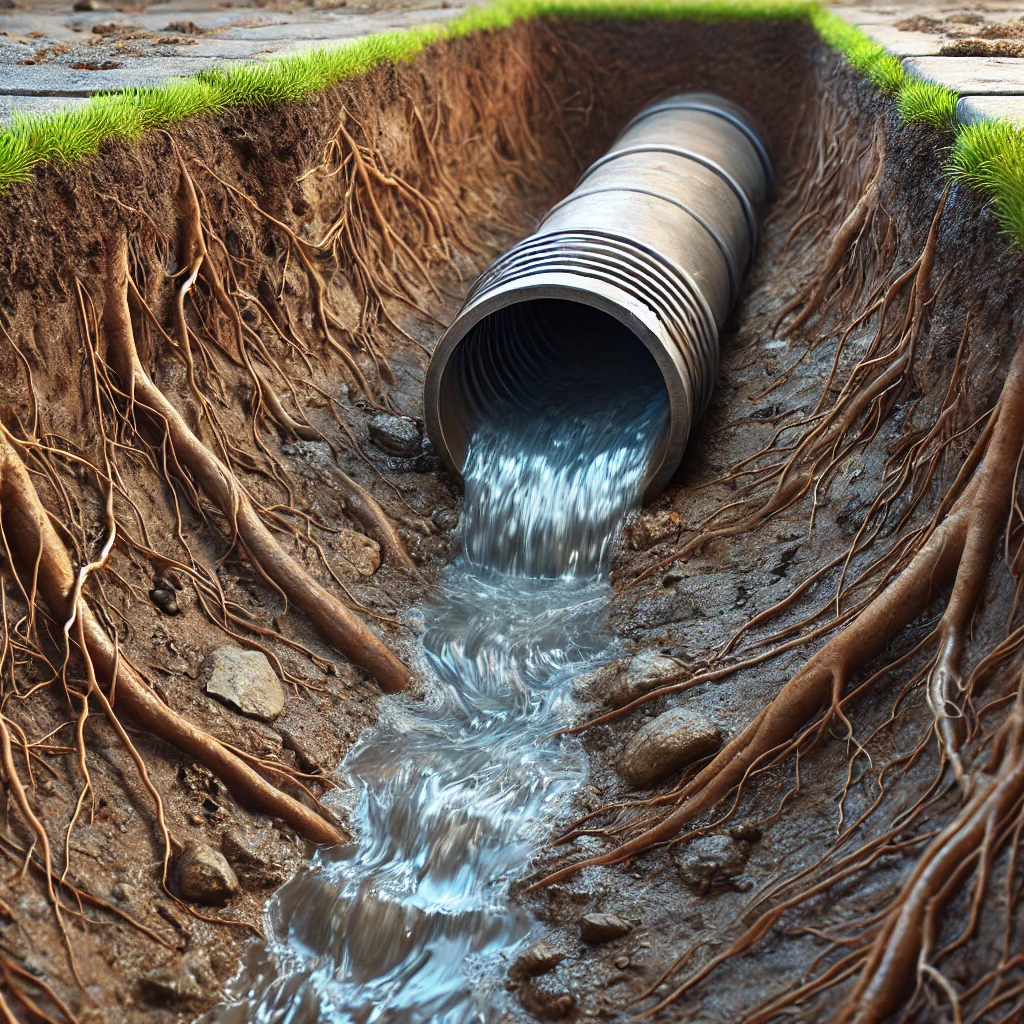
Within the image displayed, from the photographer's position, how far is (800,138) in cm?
881

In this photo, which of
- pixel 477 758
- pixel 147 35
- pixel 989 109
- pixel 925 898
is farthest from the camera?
pixel 147 35

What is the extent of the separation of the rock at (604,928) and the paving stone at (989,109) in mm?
3492

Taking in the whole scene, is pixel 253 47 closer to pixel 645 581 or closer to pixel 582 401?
pixel 582 401

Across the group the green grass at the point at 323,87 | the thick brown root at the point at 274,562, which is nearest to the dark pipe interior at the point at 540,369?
the thick brown root at the point at 274,562

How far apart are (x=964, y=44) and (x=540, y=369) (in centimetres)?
324

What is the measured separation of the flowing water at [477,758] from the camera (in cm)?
363

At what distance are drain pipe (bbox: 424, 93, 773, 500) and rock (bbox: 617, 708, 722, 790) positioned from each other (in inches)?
66.3

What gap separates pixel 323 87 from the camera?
20.2 ft

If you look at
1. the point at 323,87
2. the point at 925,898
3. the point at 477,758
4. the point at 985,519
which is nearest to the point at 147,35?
the point at 323,87

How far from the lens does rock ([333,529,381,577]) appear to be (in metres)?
5.14

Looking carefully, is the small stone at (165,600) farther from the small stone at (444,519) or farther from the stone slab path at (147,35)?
the stone slab path at (147,35)

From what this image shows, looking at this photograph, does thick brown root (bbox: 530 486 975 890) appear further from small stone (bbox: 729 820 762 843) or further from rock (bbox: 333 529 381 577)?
rock (bbox: 333 529 381 577)

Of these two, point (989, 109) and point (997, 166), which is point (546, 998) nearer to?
point (997, 166)

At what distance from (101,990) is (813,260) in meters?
5.50
